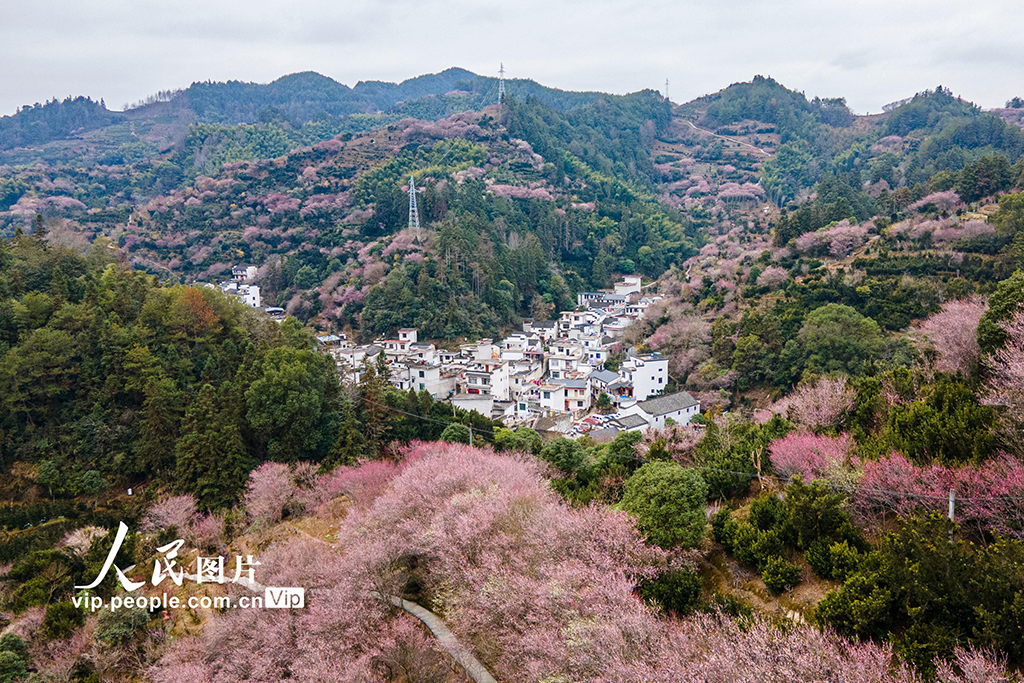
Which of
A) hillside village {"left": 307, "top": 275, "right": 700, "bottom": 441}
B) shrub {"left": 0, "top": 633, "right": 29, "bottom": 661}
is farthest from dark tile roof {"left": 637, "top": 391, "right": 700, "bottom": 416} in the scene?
shrub {"left": 0, "top": 633, "right": 29, "bottom": 661}

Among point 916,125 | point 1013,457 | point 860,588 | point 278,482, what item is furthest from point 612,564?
point 916,125

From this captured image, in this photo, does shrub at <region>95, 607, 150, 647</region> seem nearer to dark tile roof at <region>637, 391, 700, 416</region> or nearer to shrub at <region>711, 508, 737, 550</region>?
shrub at <region>711, 508, 737, 550</region>

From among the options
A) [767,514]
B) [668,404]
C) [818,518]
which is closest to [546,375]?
[668,404]

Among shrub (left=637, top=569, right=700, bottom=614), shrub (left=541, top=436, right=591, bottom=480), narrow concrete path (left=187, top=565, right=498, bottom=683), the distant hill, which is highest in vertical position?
the distant hill

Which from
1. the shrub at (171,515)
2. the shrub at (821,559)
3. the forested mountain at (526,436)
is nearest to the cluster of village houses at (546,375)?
the forested mountain at (526,436)

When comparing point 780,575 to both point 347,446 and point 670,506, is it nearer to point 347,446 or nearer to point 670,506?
point 670,506

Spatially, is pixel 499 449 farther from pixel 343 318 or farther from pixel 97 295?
pixel 343 318

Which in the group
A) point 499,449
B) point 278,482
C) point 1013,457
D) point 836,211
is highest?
point 836,211
